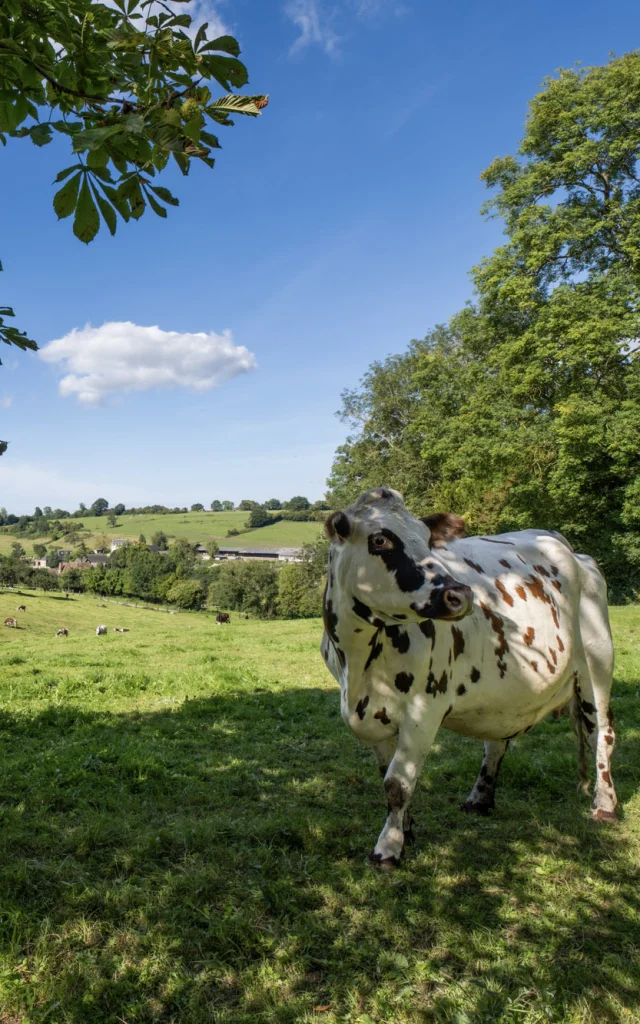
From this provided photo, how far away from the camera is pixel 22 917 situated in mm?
3381

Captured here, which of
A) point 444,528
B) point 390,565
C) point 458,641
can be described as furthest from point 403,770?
point 444,528

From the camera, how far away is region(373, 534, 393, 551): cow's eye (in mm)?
3482

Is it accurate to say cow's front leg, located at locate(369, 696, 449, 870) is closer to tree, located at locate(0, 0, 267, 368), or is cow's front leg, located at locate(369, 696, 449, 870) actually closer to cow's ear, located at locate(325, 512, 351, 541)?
cow's ear, located at locate(325, 512, 351, 541)

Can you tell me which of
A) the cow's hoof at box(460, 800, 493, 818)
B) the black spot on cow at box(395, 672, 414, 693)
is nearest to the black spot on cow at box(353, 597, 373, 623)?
the black spot on cow at box(395, 672, 414, 693)

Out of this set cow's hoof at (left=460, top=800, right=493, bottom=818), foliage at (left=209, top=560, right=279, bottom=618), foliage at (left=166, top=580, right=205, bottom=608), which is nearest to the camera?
cow's hoof at (left=460, top=800, right=493, bottom=818)

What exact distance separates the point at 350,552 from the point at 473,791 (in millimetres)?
2939

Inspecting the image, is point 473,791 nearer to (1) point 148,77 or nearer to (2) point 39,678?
(1) point 148,77

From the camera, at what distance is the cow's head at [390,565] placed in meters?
3.31

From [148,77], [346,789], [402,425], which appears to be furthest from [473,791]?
[402,425]

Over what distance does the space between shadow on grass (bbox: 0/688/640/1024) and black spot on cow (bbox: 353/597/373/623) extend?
1807mm

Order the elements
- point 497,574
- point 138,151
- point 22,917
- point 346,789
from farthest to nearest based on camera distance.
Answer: point 346,789, point 497,574, point 22,917, point 138,151

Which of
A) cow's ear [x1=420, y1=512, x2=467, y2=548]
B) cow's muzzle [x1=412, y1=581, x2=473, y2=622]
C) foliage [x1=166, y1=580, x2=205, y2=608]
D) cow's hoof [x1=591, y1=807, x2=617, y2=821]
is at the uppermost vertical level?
cow's ear [x1=420, y1=512, x2=467, y2=548]

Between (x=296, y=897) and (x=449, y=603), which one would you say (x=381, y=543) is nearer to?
(x=449, y=603)

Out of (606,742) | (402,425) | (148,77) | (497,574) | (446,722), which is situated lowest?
(606,742)
